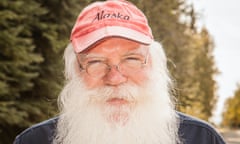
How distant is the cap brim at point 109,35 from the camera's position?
282cm

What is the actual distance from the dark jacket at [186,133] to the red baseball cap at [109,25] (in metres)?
0.47

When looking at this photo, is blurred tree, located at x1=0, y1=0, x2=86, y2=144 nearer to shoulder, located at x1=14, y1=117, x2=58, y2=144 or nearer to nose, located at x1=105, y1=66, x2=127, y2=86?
shoulder, located at x1=14, y1=117, x2=58, y2=144

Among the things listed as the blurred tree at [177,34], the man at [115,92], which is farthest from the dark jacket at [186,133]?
the blurred tree at [177,34]

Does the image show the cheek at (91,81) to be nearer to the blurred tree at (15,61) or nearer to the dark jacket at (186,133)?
the dark jacket at (186,133)

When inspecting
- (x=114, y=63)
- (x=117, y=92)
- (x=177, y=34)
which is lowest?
(x=177, y=34)

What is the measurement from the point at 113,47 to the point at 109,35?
7cm

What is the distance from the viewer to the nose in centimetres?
280

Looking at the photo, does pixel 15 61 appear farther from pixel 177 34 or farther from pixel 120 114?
pixel 177 34

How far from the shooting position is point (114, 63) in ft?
9.25

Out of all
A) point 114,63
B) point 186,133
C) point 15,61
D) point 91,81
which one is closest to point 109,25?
point 114,63

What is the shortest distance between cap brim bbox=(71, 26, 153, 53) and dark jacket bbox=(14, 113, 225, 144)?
47 cm

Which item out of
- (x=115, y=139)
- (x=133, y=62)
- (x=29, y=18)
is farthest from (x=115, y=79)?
(x=29, y=18)

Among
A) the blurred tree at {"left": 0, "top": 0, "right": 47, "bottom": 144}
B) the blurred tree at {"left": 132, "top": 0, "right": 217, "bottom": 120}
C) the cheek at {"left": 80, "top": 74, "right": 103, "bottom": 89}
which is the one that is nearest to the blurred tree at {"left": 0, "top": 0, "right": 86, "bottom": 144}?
the blurred tree at {"left": 0, "top": 0, "right": 47, "bottom": 144}

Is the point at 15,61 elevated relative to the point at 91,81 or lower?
lower
